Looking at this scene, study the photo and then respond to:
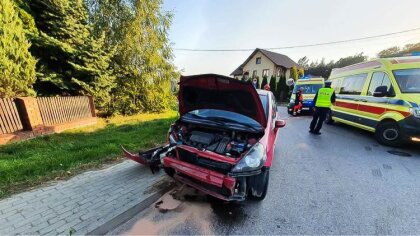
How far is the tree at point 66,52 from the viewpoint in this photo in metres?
7.78

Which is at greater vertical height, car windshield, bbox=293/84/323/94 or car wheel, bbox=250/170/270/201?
car windshield, bbox=293/84/323/94

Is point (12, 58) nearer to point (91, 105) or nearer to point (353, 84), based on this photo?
point (91, 105)

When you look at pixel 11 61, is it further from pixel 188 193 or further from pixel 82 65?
pixel 188 193

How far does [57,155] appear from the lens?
4566 millimetres

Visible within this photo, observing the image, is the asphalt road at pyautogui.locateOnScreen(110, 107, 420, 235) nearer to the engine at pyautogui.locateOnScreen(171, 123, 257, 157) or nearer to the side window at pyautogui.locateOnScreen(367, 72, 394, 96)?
the engine at pyautogui.locateOnScreen(171, 123, 257, 157)

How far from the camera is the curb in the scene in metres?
2.42

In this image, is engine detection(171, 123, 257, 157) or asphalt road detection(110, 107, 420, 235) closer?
asphalt road detection(110, 107, 420, 235)

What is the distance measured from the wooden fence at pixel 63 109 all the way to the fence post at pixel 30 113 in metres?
0.24

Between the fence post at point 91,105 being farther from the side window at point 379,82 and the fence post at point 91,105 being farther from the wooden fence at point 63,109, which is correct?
the side window at point 379,82

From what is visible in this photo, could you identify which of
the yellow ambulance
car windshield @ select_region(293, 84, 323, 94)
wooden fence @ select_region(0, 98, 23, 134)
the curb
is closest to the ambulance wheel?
the yellow ambulance

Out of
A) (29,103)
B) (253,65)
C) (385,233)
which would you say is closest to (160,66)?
(29,103)

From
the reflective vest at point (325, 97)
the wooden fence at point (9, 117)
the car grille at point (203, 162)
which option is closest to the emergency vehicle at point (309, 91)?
the reflective vest at point (325, 97)

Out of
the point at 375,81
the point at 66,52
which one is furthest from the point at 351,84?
the point at 66,52

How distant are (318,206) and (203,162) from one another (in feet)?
6.14
